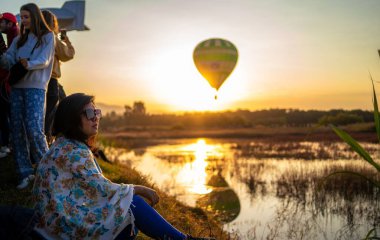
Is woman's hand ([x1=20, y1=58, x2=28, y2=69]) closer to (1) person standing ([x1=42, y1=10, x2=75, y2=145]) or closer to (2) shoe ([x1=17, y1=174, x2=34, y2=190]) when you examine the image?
(1) person standing ([x1=42, y1=10, x2=75, y2=145])

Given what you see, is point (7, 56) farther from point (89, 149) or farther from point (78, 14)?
point (78, 14)

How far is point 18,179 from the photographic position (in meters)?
5.16

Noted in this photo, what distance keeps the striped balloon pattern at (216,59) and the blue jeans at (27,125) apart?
700 inches

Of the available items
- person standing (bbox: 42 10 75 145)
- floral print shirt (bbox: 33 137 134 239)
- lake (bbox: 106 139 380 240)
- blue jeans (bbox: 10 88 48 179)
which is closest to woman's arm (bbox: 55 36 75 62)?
person standing (bbox: 42 10 75 145)

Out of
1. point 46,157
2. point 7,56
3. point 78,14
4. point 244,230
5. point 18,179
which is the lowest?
point 244,230

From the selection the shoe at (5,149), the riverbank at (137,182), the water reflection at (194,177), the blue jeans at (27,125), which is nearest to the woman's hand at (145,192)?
the riverbank at (137,182)

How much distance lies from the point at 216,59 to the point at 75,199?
1995 centimetres

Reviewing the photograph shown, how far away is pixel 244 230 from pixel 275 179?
5651mm

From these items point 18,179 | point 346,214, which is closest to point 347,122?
point 346,214

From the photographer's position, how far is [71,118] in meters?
2.79

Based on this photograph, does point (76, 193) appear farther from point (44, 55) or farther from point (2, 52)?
point (2, 52)

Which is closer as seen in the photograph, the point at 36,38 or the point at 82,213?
the point at 82,213

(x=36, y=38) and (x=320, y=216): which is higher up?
(x=36, y=38)

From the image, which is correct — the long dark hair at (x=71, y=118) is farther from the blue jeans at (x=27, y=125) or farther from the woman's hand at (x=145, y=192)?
the blue jeans at (x=27, y=125)
